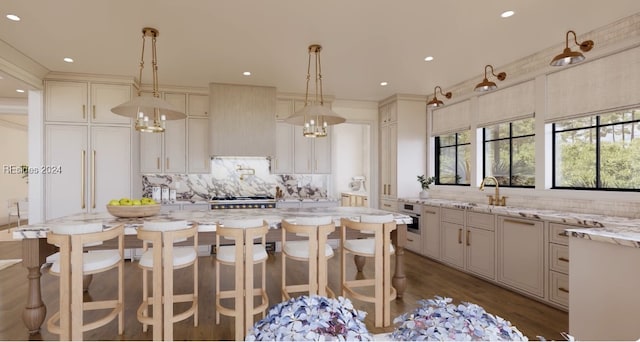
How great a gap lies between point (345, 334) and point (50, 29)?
4143 mm

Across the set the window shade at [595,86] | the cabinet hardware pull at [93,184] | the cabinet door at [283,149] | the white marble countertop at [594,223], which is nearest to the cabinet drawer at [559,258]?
the white marble countertop at [594,223]

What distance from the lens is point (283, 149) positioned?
18.5ft

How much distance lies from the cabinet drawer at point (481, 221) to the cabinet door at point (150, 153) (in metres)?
4.69

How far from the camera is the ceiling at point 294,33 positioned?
8.98 feet

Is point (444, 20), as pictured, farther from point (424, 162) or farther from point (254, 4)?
point (424, 162)

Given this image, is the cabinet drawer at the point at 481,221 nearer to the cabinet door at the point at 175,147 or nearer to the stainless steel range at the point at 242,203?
the stainless steel range at the point at 242,203

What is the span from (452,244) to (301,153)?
2884 millimetres

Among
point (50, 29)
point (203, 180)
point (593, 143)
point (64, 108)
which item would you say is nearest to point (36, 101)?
point (64, 108)

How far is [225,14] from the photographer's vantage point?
2863 mm

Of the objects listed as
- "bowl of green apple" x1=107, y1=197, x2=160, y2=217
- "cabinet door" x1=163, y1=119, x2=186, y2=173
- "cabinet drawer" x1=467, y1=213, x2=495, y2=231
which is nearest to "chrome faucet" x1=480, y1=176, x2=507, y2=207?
"cabinet drawer" x1=467, y1=213, x2=495, y2=231

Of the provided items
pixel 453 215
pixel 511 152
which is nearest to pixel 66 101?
pixel 453 215

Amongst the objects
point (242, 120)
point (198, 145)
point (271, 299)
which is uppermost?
point (242, 120)

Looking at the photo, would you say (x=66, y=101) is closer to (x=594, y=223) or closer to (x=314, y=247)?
(x=314, y=247)

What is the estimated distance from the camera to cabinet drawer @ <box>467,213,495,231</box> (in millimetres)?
3735
